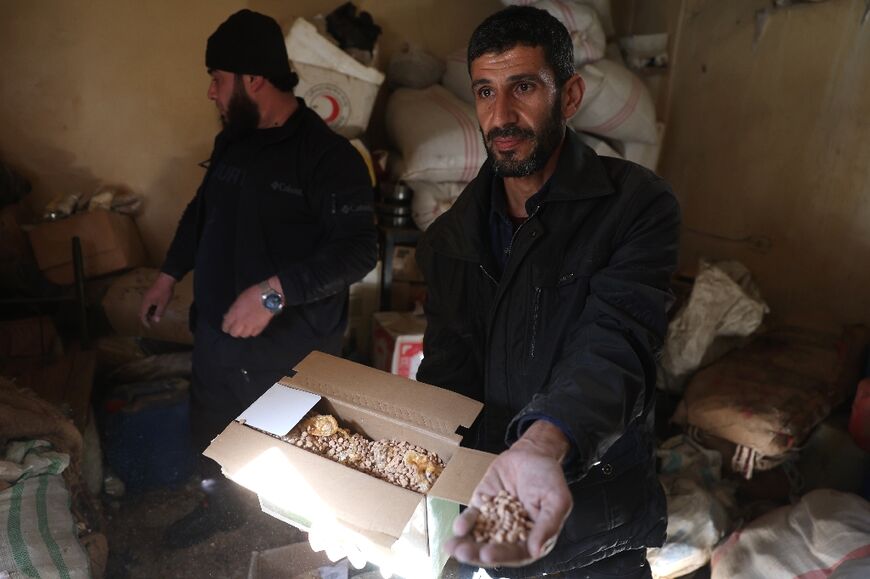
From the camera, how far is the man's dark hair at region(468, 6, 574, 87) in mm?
1154

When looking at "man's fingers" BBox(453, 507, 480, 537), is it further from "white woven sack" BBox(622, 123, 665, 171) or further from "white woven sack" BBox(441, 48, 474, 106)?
"white woven sack" BBox(622, 123, 665, 171)

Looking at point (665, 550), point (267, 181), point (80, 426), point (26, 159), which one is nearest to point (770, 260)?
point (665, 550)

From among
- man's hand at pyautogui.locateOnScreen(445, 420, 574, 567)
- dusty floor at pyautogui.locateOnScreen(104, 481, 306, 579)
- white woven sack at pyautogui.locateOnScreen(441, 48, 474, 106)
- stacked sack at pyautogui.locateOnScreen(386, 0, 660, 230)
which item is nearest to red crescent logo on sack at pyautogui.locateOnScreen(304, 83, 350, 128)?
stacked sack at pyautogui.locateOnScreen(386, 0, 660, 230)

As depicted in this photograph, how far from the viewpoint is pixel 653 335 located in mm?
1025

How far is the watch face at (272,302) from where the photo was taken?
1736mm

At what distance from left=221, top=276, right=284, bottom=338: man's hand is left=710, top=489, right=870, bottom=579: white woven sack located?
1.66m

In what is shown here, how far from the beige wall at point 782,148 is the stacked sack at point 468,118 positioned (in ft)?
1.16

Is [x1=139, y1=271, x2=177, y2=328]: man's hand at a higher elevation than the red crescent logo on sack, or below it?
below

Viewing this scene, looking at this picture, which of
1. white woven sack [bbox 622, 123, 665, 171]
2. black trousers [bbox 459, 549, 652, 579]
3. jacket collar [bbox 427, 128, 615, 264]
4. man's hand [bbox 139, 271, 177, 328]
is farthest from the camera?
white woven sack [bbox 622, 123, 665, 171]

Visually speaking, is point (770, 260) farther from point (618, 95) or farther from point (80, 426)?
point (80, 426)

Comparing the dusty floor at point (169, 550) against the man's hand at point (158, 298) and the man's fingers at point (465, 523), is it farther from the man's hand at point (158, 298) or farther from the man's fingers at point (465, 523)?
the man's fingers at point (465, 523)

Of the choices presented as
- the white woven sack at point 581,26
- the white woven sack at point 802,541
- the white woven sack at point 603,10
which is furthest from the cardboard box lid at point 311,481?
the white woven sack at point 603,10

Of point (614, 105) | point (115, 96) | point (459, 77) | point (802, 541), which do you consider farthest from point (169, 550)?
point (614, 105)

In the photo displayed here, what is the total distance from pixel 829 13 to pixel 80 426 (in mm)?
3396
